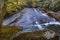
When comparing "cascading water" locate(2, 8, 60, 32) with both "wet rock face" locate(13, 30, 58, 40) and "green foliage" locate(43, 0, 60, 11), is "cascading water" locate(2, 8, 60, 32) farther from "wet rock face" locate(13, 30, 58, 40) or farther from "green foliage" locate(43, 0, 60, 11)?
"wet rock face" locate(13, 30, 58, 40)

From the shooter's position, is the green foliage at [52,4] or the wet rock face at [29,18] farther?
the green foliage at [52,4]

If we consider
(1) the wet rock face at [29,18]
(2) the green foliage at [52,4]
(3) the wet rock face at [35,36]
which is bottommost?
(2) the green foliage at [52,4]

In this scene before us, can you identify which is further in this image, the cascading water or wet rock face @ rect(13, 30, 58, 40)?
the cascading water

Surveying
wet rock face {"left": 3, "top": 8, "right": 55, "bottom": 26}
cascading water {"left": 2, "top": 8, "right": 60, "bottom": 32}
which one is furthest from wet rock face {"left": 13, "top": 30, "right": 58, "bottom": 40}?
wet rock face {"left": 3, "top": 8, "right": 55, "bottom": 26}

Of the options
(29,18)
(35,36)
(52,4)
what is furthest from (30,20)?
(35,36)

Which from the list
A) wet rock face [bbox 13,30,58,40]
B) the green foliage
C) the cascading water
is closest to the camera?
wet rock face [bbox 13,30,58,40]

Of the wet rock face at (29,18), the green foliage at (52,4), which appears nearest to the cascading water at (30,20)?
the wet rock face at (29,18)

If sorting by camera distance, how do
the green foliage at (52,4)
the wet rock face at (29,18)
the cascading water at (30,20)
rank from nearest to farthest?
the cascading water at (30,20) < the wet rock face at (29,18) < the green foliage at (52,4)

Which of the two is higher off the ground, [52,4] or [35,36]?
[35,36]

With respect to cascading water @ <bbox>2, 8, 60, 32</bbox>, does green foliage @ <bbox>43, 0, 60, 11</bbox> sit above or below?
below

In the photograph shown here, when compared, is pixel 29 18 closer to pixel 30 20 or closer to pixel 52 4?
pixel 30 20

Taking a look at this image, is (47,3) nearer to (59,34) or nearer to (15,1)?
(15,1)

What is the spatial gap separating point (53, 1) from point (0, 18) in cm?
775

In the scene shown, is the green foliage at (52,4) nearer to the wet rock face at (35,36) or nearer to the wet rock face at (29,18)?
the wet rock face at (29,18)
